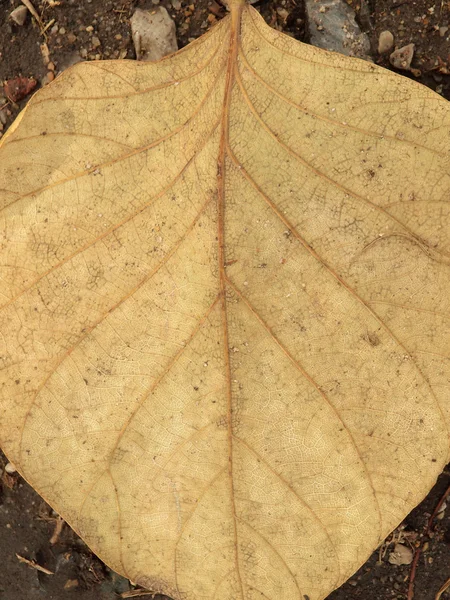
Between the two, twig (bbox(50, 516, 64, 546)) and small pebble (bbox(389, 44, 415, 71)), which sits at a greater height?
small pebble (bbox(389, 44, 415, 71))

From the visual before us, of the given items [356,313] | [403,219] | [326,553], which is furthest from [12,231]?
[326,553]

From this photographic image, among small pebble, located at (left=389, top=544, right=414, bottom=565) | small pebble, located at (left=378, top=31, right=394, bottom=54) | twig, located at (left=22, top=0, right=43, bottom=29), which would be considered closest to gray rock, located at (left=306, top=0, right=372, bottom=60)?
small pebble, located at (left=378, top=31, right=394, bottom=54)

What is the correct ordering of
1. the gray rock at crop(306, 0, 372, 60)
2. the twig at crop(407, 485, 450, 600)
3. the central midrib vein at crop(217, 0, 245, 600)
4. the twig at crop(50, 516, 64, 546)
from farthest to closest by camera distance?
the twig at crop(50, 516, 64, 546) → the twig at crop(407, 485, 450, 600) → the gray rock at crop(306, 0, 372, 60) → the central midrib vein at crop(217, 0, 245, 600)

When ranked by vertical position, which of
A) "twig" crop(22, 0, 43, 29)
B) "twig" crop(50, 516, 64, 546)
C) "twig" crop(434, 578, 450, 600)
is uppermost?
"twig" crop(22, 0, 43, 29)

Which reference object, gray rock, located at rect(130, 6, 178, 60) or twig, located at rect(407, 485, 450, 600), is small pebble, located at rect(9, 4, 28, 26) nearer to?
gray rock, located at rect(130, 6, 178, 60)

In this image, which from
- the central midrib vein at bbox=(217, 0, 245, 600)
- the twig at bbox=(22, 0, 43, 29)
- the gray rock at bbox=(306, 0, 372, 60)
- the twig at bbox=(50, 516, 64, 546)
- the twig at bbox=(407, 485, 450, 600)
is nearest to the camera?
the central midrib vein at bbox=(217, 0, 245, 600)

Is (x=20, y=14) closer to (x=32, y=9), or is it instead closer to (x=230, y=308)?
(x=32, y=9)

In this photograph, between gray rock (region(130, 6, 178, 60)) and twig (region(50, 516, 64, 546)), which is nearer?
gray rock (region(130, 6, 178, 60))
